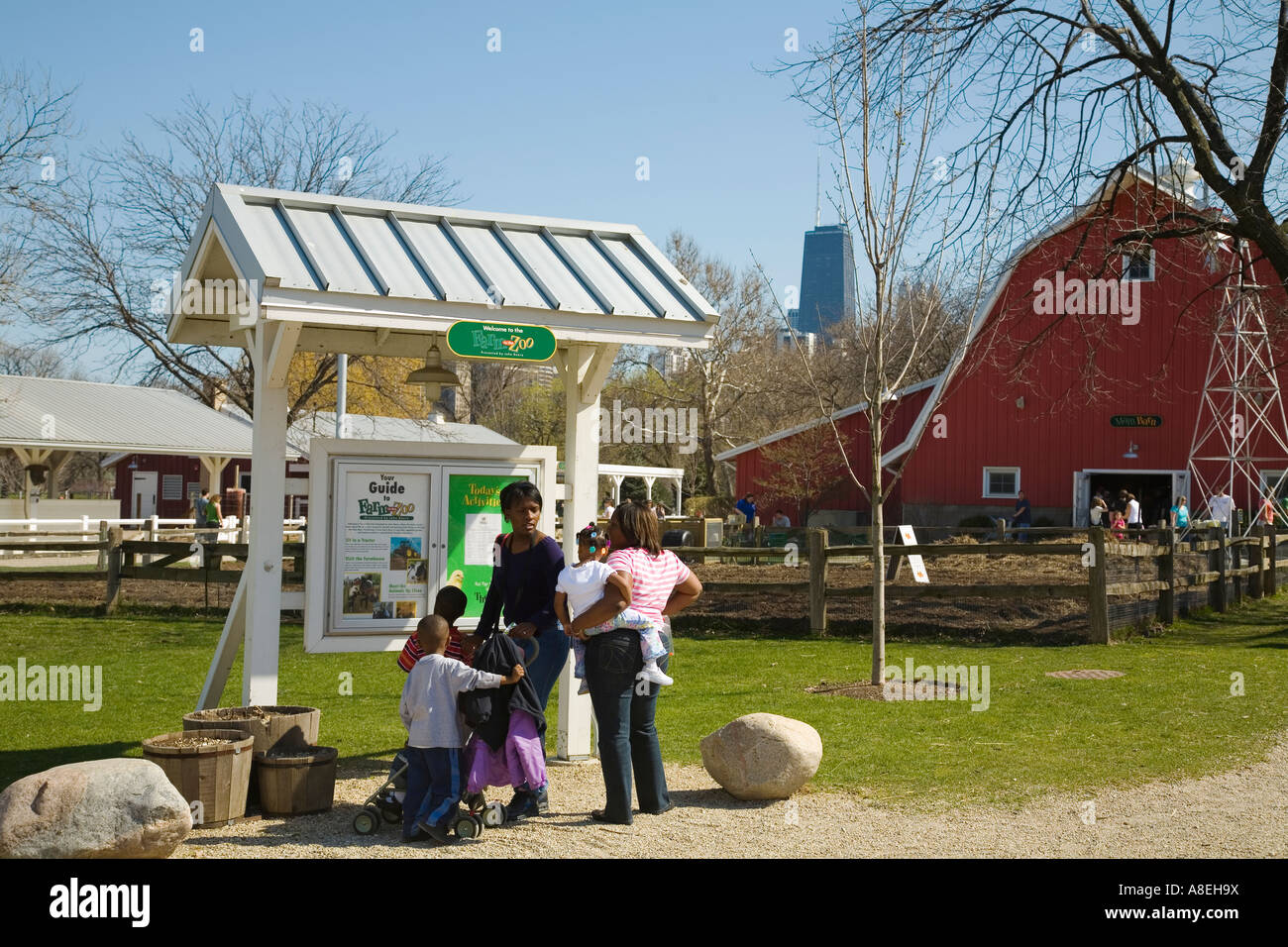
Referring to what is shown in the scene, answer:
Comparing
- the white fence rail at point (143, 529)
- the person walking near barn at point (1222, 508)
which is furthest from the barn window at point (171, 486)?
the person walking near barn at point (1222, 508)

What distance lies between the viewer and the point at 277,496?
26.1ft

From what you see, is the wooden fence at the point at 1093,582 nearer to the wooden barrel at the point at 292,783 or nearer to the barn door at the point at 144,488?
the wooden barrel at the point at 292,783

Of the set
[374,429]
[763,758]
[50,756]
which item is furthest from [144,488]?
[763,758]

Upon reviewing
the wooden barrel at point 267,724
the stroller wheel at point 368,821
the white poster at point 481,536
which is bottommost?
the stroller wheel at point 368,821

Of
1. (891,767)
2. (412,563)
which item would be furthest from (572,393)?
(891,767)

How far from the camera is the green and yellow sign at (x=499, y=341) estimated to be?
780cm

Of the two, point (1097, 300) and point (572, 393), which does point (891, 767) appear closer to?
point (572, 393)

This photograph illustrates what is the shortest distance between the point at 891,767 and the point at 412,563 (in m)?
3.52

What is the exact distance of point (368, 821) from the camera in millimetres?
6668

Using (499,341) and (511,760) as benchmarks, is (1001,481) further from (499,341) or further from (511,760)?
(511,760)

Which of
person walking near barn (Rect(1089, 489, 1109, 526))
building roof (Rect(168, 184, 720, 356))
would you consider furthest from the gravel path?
person walking near barn (Rect(1089, 489, 1109, 526))

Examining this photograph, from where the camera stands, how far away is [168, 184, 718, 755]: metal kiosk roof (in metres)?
7.71

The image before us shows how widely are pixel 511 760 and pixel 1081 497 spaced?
29911 millimetres

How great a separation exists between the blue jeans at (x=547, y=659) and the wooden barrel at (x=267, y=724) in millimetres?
1361
